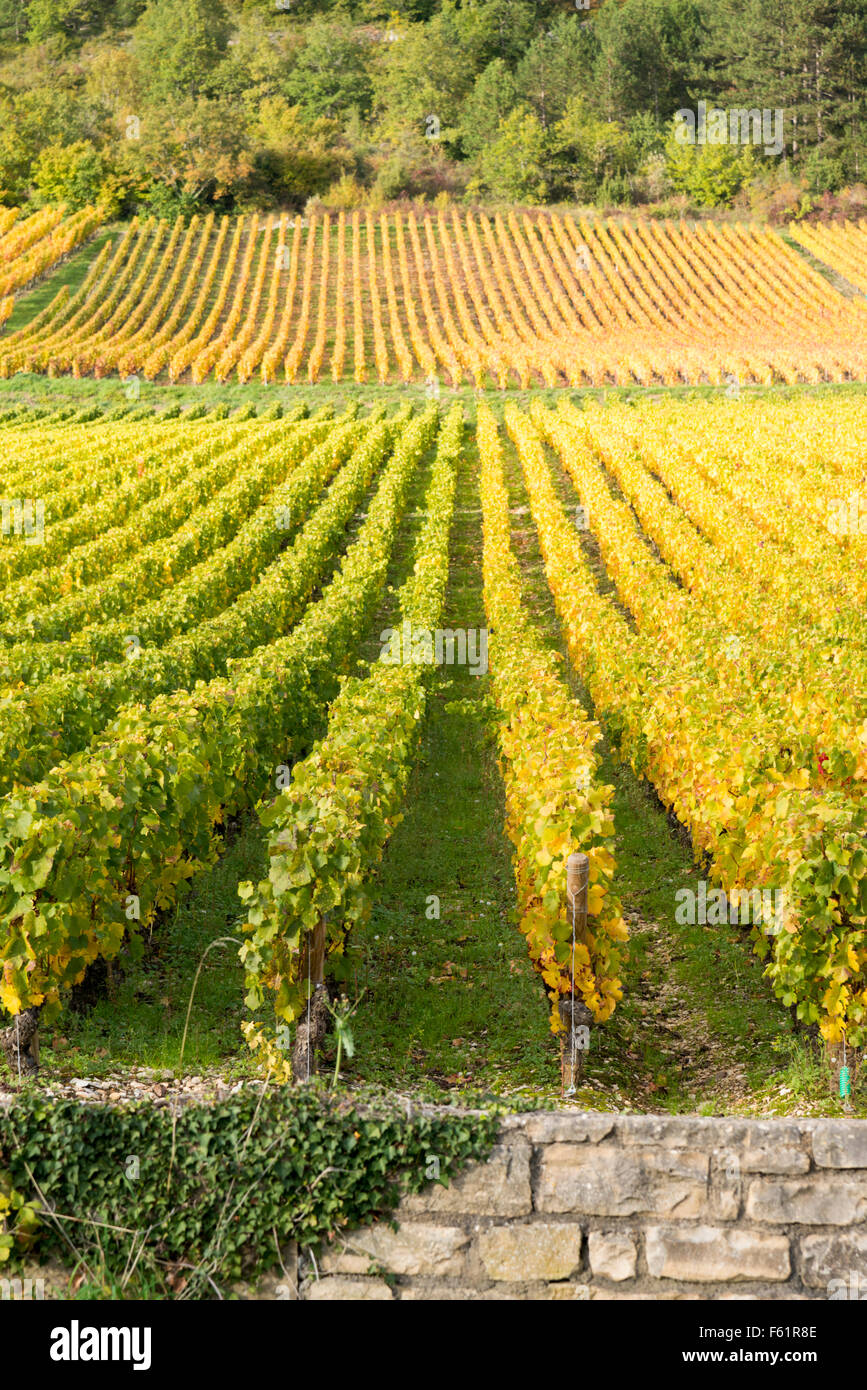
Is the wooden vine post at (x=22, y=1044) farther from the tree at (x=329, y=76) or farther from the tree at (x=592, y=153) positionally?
the tree at (x=329, y=76)

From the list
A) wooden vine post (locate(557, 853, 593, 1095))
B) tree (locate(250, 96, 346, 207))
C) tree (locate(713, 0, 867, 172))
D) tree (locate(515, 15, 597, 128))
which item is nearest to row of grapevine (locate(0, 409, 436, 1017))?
wooden vine post (locate(557, 853, 593, 1095))

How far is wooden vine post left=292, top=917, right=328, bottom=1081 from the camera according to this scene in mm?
6984

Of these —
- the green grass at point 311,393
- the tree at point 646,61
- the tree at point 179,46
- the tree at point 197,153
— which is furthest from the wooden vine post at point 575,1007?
the tree at point 646,61

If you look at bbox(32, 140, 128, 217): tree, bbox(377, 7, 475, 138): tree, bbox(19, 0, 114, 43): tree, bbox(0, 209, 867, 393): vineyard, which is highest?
bbox(19, 0, 114, 43): tree

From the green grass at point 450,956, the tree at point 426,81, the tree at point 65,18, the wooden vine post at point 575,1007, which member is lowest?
the green grass at point 450,956

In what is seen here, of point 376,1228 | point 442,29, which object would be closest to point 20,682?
point 376,1228

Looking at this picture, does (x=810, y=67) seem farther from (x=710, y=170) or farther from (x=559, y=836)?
(x=559, y=836)

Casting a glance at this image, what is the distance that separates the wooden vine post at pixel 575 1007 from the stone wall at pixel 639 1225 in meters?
1.60

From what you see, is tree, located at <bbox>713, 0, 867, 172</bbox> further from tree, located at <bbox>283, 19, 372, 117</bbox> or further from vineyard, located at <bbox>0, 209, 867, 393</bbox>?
tree, located at <bbox>283, 19, 372, 117</bbox>

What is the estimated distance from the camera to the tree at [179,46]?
91750 mm

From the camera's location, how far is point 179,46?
93.5 m

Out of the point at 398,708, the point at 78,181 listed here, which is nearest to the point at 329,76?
the point at 78,181

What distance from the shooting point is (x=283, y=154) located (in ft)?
256

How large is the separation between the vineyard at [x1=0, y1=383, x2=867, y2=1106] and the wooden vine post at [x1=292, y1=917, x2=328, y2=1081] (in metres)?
0.03
